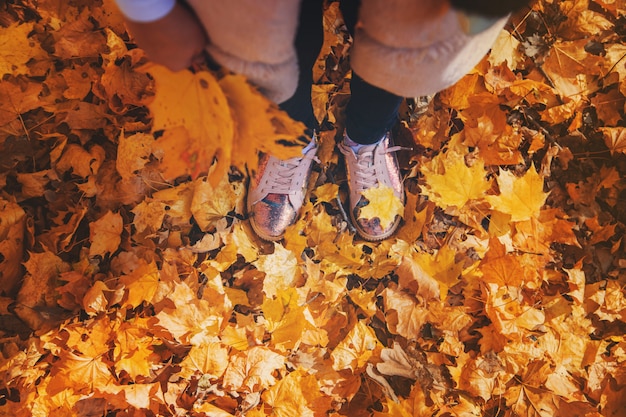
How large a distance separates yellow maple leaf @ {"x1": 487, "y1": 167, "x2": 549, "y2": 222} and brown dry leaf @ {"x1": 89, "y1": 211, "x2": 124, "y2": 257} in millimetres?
Result: 1182

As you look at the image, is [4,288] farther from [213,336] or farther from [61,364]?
[213,336]

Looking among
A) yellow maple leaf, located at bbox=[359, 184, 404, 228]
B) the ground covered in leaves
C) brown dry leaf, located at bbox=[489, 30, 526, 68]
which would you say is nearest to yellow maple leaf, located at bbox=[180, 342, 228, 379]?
the ground covered in leaves

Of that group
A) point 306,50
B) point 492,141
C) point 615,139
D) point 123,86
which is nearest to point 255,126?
point 306,50

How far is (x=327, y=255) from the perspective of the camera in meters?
1.34

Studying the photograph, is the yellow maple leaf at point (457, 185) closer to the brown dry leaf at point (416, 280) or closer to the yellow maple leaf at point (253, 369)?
the brown dry leaf at point (416, 280)

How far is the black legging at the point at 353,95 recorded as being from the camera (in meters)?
0.76

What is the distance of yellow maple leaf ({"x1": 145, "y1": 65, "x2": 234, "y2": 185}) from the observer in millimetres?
614

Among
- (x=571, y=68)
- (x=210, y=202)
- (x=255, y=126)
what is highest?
(x=255, y=126)

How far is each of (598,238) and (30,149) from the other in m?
1.87

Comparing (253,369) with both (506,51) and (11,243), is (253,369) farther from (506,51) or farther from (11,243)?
(506,51)

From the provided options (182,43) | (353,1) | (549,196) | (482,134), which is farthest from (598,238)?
(182,43)

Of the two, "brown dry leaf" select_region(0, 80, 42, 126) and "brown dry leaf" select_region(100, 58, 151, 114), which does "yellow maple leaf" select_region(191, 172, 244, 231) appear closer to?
"brown dry leaf" select_region(100, 58, 151, 114)

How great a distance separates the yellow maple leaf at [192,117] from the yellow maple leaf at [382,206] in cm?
73

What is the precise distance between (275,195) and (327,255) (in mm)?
258
